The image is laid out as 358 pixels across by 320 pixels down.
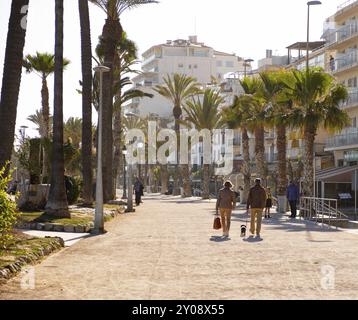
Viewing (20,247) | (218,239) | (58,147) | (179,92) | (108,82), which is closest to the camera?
(20,247)

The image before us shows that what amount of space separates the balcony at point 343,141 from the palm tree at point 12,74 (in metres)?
39.4

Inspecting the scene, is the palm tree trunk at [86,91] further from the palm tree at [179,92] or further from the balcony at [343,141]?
the palm tree at [179,92]

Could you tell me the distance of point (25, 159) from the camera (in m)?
34.8

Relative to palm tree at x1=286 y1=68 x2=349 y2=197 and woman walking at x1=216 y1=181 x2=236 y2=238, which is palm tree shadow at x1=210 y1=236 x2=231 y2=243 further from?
palm tree at x1=286 y1=68 x2=349 y2=197

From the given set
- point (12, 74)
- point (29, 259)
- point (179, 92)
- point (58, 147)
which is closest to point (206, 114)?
point (179, 92)

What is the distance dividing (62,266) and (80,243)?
498cm

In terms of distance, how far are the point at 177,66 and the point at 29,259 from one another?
127606mm

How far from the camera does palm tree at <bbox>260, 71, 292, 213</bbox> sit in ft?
125

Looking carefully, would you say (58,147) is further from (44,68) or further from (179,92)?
(179,92)

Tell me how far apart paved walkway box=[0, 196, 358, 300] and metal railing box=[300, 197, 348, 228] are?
705 cm

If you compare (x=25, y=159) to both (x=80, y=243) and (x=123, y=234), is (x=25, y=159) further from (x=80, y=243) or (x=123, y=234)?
(x=80, y=243)

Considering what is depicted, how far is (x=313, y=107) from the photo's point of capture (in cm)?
3562

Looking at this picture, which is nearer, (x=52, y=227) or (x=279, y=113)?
(x=52, y=227)
